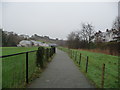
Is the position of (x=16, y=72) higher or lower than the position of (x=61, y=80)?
higher

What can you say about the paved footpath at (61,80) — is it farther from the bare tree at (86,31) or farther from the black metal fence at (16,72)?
the bare tree at (86,31)

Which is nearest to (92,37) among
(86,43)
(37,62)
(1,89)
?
(86,43)

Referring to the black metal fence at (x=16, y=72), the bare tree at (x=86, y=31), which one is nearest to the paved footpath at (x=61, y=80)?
the black metal fence at (x=16, y=72)

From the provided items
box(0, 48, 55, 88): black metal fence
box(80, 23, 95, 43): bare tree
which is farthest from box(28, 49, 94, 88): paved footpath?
box(80, 23, 95, 43): bare tree

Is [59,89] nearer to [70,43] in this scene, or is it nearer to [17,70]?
[17,70]

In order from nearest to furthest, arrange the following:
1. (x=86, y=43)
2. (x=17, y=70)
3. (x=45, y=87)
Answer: (x=45, y=87) < (x=17, y=70) < (x=86, y=43)

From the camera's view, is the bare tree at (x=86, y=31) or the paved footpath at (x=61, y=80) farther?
the bare tree at (x=86, y=31)

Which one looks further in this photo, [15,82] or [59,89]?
[15,82]

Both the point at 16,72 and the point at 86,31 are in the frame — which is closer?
the point at 16,72

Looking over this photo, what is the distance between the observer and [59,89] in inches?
130

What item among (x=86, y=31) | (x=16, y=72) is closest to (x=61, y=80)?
(x=16, y=72)

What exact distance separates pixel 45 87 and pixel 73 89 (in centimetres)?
100

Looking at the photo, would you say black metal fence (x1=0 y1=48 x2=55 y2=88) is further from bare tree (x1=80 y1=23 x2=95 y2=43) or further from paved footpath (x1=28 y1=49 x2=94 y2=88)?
bare tree (x1=80 y1=23 x2=95 y2=43)

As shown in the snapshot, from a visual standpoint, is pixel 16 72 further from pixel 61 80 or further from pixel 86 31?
pixel 86 31
